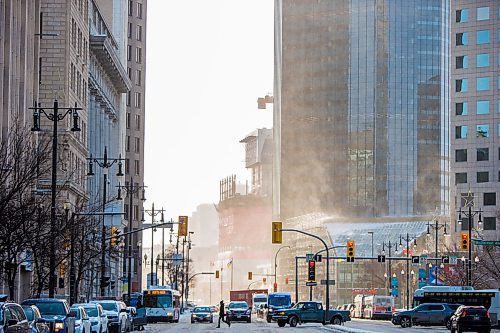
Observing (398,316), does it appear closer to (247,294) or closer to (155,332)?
(155,332)

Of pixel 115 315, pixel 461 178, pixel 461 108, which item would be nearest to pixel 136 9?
pixel 461 108

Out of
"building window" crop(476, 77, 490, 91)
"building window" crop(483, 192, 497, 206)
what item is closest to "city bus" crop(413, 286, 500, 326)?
"building window" crop(483, 192, 497, 206)

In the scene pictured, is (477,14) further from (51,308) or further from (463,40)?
(51,308)

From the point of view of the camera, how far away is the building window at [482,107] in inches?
6083

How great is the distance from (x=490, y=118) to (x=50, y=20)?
245ft

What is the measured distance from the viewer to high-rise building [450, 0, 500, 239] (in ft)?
501

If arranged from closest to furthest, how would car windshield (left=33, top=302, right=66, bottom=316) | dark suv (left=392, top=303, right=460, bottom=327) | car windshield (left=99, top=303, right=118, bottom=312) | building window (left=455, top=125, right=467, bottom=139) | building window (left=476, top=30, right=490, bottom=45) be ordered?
car windshield (left=33, top=302, right=66, bottom=316) → car windshield (left=99, top=303, right=118, bottom=312) → dark suv (left=392, top=303, right=460, bottom=327) → building window (left=455, top=125, right=467, bottom=139) → building window (left=476, top=30, right=490, bottom=45)

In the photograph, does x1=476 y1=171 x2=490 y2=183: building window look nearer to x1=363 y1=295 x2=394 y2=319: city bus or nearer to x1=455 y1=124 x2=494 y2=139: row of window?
x1=455 y1=124 x2=494 y2=139: row of window

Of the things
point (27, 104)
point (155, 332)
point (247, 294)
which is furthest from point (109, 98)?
point (155, 332)

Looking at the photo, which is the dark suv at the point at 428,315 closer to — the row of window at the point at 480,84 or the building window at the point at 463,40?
the row of window at the point at 480,84

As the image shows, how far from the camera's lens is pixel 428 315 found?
286ft

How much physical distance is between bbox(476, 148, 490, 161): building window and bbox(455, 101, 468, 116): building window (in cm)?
531

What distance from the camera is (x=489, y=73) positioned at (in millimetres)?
154875

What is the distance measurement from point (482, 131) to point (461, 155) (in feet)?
13.6
